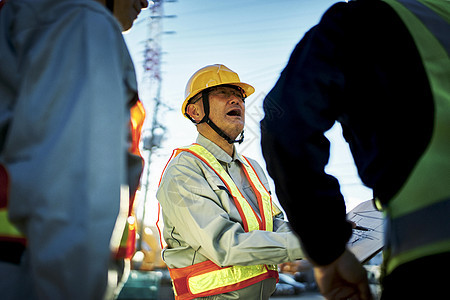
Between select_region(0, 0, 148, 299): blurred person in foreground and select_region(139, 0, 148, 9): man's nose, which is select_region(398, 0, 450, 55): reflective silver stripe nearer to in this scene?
select_region(0, 0, 148, 299): blurred person in foreground

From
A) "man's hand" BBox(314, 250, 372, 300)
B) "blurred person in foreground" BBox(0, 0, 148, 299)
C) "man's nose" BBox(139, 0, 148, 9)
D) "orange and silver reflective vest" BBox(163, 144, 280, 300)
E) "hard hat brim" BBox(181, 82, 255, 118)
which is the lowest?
"orange and silver reflective vest" BBox(163, 144, 280, 300)

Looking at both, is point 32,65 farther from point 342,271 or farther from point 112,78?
point 342,271

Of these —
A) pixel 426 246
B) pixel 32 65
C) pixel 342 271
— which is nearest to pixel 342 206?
pixel 342 271

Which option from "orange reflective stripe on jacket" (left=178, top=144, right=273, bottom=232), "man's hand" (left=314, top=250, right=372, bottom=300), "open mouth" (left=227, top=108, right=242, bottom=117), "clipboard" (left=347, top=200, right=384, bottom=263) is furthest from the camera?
"open mouth" (left=227, top=108, right=242, bottom=117)

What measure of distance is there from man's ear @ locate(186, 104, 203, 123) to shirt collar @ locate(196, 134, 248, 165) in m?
0.22

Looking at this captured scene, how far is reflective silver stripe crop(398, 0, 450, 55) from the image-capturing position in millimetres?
1110

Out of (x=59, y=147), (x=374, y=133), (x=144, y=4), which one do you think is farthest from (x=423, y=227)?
(x=144, y=4)

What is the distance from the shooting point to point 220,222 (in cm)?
228

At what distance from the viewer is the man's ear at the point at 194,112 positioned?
3.29 m

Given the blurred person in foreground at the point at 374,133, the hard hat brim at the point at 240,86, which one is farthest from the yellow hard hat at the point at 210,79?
the blurred person in foreground at the point at 374,133

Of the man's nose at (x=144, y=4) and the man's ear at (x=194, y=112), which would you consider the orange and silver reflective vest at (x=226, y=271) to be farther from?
the man's nose at (x=144, y=4)

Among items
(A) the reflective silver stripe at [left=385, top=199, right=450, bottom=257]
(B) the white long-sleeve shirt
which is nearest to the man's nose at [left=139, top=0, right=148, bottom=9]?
(B) the white long-sleeve shirt

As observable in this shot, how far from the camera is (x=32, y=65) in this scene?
936 mm

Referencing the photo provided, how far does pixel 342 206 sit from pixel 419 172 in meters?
0.31
